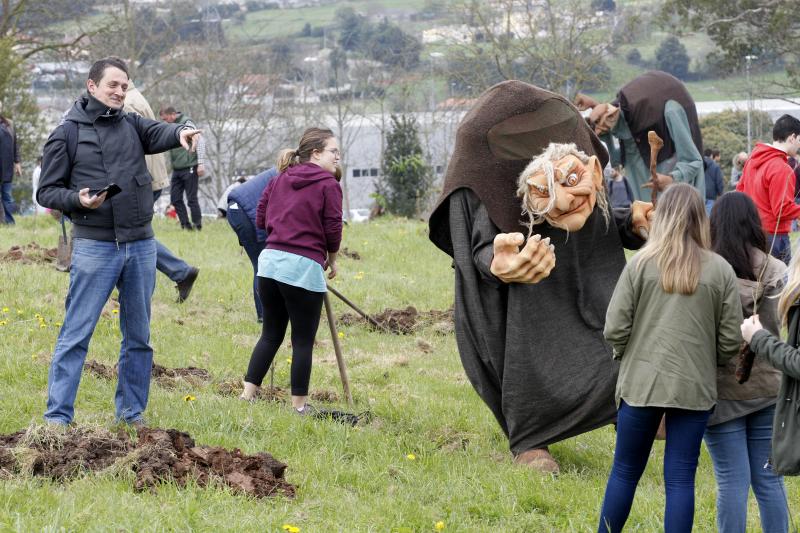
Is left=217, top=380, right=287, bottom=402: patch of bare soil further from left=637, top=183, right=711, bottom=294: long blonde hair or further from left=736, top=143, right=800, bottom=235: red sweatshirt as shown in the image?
left=736, top=143, right=800, bottom=235: red sweatshirt

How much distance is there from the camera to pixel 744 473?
481 centimetres

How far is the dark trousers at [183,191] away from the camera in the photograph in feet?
53.6

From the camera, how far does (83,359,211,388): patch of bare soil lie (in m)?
7.89

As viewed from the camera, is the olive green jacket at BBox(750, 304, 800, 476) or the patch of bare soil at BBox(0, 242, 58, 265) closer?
the olive green jacket at BBox(750, 304, 800, 476)

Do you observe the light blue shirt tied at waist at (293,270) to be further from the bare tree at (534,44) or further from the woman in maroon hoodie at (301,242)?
the bare tree at (534,44)

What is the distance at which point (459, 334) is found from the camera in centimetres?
644

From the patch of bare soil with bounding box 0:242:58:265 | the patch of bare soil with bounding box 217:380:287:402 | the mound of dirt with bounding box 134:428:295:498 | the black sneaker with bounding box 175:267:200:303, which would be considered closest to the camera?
the mound of dirt with bounding box 134:428:295:498

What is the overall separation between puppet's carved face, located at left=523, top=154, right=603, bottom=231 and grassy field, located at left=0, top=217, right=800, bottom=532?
55.9 inches

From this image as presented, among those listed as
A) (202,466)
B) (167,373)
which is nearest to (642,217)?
(202,466)

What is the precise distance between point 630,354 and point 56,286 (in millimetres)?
7866

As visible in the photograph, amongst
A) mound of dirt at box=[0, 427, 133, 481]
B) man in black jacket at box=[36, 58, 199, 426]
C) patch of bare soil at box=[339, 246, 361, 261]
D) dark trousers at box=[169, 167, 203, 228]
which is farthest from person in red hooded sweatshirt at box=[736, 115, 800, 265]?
dark trousers at box=[169, 167, 203, 228]

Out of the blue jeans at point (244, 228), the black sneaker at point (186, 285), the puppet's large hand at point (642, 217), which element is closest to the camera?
the puppet's large hand at point (642, 217)

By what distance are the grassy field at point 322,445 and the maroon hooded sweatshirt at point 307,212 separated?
109cm

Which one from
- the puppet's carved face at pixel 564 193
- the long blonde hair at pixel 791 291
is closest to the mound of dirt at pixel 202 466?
the puppet's carved face at pixel 564 193
